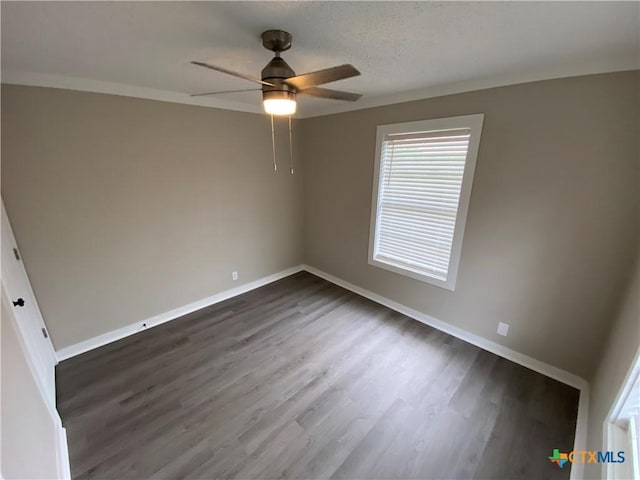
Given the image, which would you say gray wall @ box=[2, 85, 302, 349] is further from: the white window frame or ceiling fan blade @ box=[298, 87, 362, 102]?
the white window frame

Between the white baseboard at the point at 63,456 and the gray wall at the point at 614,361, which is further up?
the gray wall at the point at 614,361

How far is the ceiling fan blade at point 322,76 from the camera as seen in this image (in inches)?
44.9

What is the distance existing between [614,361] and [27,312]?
396cm

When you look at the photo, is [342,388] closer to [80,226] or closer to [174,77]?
[80,226]

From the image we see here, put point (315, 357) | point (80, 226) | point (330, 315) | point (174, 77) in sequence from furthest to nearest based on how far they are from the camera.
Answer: point (330, 315) < point (315, 357) < point (80, 226) < point (174, 77)

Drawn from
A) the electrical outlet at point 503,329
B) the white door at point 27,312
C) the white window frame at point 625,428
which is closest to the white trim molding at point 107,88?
the white door at point 27,312

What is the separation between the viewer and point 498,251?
2.32 meters

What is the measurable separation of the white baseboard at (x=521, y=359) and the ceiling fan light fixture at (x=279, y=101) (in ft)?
8.47

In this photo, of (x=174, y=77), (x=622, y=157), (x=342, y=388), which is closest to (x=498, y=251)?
(x=622, y=157)

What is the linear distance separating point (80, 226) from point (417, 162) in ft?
10.6

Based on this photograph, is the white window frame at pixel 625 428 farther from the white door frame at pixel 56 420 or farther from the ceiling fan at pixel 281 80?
the white door frame at pixel 56 420

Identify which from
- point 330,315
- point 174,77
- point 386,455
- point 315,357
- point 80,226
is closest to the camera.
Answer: point 386,455

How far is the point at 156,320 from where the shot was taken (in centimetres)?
A: 290

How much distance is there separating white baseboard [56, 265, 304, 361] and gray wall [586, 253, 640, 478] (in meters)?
3.39
